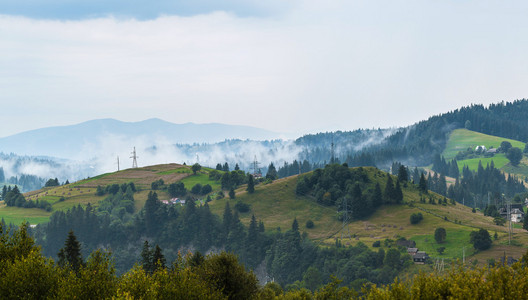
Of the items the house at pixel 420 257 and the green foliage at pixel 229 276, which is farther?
the house at pixel 420 257

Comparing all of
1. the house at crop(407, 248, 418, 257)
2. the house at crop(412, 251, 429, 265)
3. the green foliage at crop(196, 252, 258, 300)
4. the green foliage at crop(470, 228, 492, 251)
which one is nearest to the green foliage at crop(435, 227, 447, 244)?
the house at crop(407, 248, 418, 257)

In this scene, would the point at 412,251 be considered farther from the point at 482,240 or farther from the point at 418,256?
the point at 482,240

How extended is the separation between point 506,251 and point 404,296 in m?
134

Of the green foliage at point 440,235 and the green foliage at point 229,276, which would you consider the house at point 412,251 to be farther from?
the green foliage at point 229,276

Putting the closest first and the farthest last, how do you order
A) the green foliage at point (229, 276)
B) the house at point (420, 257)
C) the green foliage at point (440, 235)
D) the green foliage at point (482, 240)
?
1. the green foliage at point (229, 276)
2. the green foliage at point (482, 240)
3. the house at point (420, 257)
4. the green foliage at point (440, 235)

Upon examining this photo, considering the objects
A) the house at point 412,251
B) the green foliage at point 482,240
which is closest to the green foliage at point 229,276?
the house at point 412,251

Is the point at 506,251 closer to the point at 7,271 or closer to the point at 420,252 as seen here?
the point at 420,252

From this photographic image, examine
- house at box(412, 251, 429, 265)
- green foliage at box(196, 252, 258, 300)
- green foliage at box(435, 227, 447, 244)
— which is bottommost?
house at box(412, 251, 429, 265)

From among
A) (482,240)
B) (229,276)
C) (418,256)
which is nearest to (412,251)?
(418,256)

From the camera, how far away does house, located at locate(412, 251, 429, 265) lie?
17262 cm

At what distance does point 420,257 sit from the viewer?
173500 millimetres

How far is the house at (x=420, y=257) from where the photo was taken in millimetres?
172625

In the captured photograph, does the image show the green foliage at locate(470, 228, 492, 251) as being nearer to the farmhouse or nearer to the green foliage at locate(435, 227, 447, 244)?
the green foliage at locate(435, 227, 447, 244)

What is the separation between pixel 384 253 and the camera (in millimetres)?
181375
